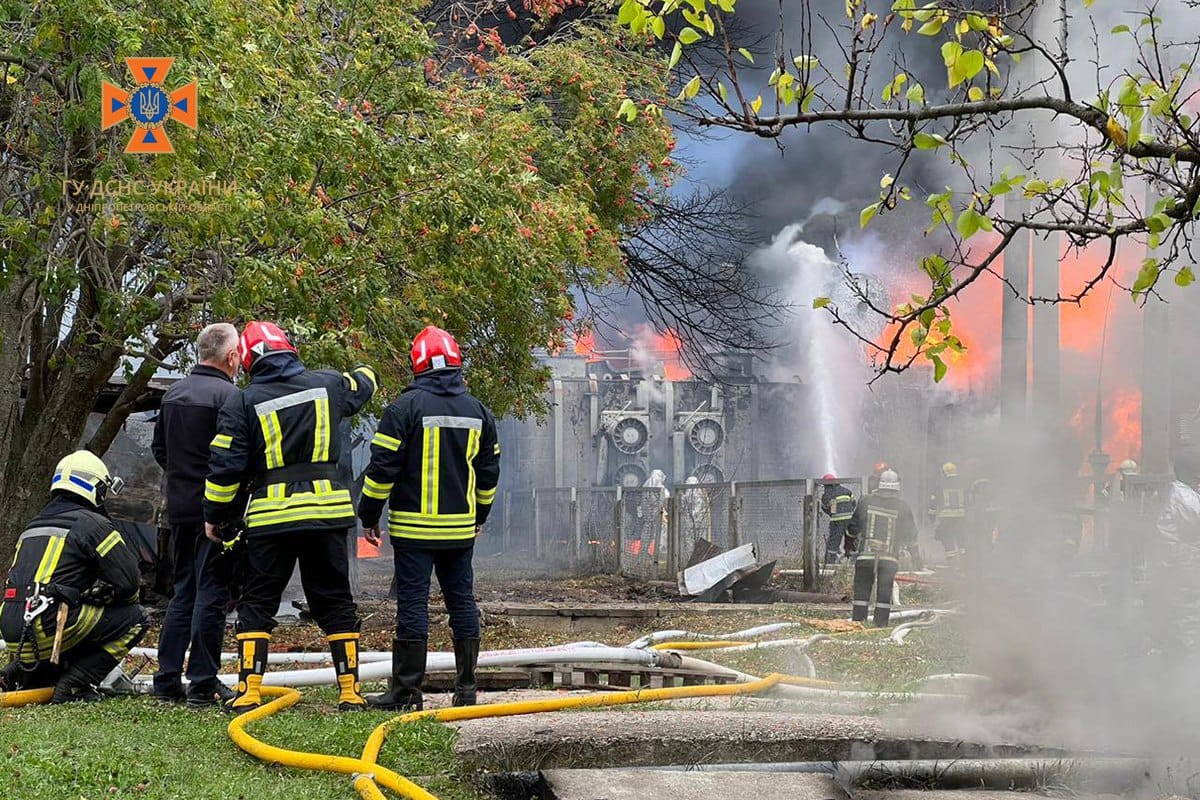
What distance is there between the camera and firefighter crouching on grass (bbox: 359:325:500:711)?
5.96 m

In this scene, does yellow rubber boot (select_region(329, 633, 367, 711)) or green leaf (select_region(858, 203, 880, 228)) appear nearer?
green leaf (select_region(858, 203, 880, 228))

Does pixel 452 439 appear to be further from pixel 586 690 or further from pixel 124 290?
pixel 124 290

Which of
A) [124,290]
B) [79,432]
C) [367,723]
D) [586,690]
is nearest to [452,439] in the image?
[367,723]

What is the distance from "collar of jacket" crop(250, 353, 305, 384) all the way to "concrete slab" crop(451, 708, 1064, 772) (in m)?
1.91

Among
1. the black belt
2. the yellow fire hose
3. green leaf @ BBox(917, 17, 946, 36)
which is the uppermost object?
green leaf @ BBox(917, 17, 946, 36)

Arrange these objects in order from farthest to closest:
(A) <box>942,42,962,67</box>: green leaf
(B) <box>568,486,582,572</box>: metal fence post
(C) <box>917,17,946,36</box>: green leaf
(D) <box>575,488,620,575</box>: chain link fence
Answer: (B) <box>568,486,582,572</box>: metal fence post
(D) <box>575,488,620,575</box>: chain link fence
(C) <box>917,17,946,36</box>: green leaf
(A) <box>942,42,962,67</box>: green leaf

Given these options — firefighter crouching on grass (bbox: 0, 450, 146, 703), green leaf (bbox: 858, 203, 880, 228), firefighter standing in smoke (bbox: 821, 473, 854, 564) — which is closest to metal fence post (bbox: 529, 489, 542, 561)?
firefighter standing in smoke (bbox: 821, 473, 854, 564)

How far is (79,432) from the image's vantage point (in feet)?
35.5

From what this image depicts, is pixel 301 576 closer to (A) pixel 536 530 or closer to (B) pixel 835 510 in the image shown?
(B) pixel 835 510

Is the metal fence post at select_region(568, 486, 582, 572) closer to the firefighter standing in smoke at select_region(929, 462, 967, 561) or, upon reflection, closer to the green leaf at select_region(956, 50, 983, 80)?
the firefighter standing in smoke at select_region(929, 462, 967, 561)

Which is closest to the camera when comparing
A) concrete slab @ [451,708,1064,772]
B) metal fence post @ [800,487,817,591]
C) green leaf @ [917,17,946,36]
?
green leaf @ [917,17,946,36]

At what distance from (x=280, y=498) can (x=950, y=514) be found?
8.45 metres

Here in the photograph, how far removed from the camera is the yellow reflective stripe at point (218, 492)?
18.9ft

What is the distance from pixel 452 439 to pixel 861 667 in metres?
3.86
